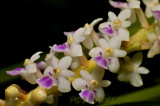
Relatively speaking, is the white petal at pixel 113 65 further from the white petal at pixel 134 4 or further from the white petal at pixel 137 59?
the white petal at pixel 134 4

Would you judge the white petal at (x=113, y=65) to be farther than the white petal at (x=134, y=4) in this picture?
No

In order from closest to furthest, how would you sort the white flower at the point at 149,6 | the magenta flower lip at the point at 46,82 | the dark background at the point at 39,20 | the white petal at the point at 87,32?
the magenta flower lip at the point at 46,82 < the white petal at the point at 87,32 < the white flower at the point at 149,6 < the dark background at the point at 39,20

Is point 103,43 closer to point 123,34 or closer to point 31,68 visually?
point 123,34

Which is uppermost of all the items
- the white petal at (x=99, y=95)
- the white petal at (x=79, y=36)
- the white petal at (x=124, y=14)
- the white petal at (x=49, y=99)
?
the white petal at (x=124, y=14)

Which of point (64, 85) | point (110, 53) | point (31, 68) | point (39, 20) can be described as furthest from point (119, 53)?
point (39, 20)

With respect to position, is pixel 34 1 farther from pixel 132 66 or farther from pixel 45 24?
pixel 132 66

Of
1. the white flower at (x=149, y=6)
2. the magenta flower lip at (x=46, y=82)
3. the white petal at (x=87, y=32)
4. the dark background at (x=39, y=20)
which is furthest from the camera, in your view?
the dark background at (x=39, y=20)

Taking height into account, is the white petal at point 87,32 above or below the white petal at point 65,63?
above

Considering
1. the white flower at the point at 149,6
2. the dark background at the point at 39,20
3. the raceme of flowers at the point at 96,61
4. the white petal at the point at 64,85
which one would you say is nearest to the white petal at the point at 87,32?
the raceme of flowers at the point at 96,61
